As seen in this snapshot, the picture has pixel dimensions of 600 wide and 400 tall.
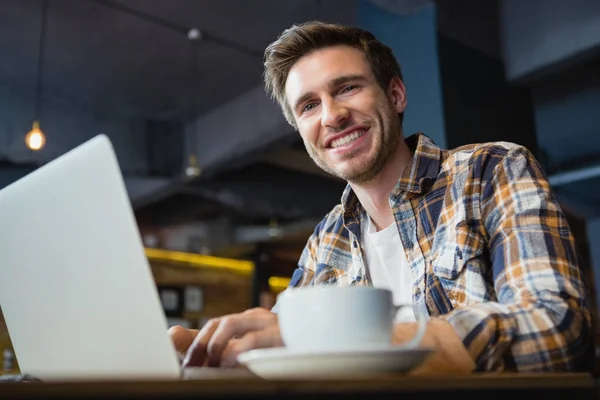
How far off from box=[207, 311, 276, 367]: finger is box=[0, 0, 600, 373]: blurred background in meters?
1.74

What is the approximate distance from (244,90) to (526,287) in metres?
4.52

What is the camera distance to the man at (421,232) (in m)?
0.71

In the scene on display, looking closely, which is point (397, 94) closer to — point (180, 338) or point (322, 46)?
point (322, 46)

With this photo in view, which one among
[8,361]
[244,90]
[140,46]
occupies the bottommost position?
[8,361]

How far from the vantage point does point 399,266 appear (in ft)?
4.47

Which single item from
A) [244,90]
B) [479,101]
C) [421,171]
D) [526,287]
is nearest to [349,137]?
[421,171]

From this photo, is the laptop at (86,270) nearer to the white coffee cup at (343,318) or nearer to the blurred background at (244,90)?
the white coffee cup at (343,318)

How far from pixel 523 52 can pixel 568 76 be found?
0.68 meters

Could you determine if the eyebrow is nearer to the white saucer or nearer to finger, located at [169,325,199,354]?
finger, located at [169,325,199,354]

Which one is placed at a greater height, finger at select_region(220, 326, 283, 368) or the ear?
the ear

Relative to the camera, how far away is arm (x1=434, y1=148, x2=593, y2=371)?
2.33 feet

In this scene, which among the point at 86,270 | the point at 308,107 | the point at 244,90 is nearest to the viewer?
the point at 86,270

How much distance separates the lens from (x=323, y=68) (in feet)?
4.82

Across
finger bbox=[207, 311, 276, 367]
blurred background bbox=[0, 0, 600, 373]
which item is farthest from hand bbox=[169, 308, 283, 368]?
blurred background bbox=[0, 0, 600, 373]
